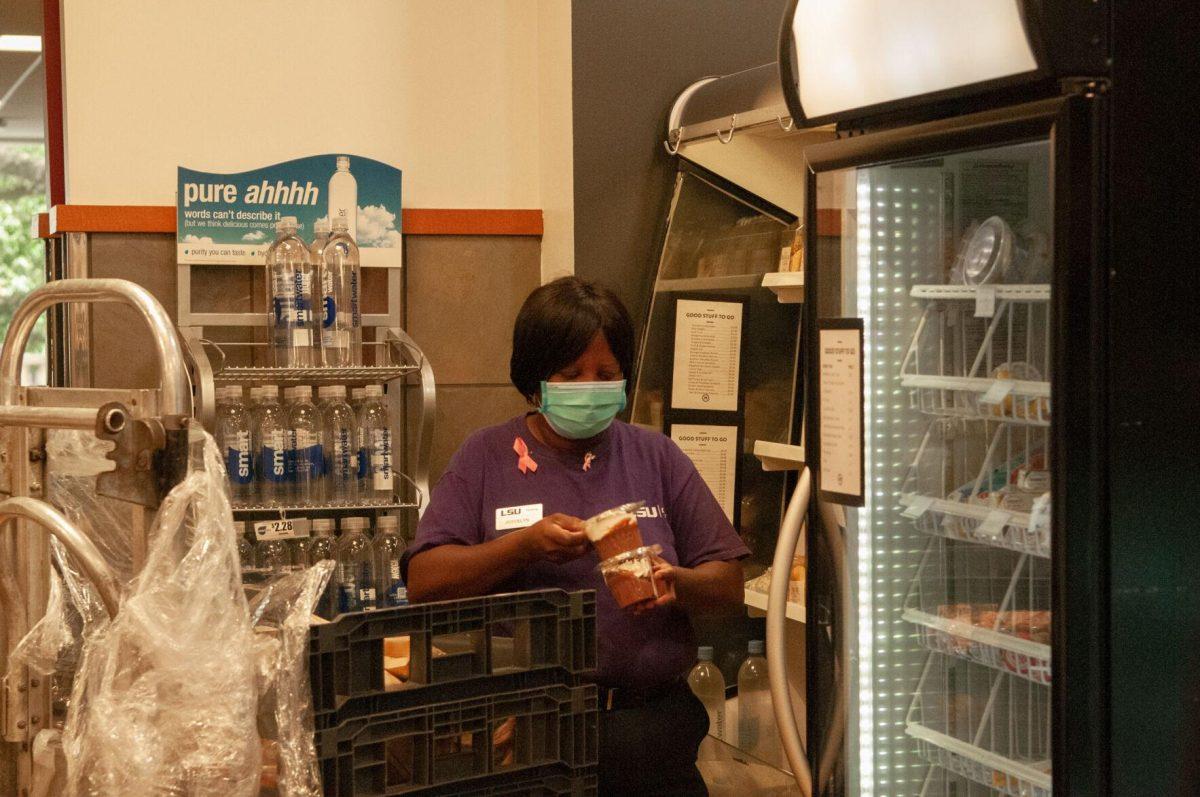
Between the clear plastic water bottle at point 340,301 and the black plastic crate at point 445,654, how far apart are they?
7.51ft

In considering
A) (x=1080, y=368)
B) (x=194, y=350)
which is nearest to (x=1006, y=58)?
(x=1080, y=368)

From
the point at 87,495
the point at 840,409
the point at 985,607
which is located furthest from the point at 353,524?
the point at 985,607

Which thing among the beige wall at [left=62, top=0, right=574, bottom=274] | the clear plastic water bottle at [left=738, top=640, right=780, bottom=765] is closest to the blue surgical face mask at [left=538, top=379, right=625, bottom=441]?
the clear plastic water bottle at [left=738, top=640, right=780, bottom=765]

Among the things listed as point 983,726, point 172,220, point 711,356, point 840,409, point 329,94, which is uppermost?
point 329,94

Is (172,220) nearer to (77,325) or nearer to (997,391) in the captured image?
(77,325)

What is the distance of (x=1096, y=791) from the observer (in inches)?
79.2

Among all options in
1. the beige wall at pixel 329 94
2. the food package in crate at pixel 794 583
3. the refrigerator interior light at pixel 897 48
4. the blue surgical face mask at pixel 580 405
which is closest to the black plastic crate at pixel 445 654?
the blue surgical face mask at pixel 580 405

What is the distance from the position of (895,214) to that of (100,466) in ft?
5.24

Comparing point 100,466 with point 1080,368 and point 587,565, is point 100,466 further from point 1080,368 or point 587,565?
point 1080,368

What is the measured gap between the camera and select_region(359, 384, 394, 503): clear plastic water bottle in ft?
13.3

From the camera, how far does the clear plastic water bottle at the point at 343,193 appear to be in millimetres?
4305

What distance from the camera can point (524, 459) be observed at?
260cm

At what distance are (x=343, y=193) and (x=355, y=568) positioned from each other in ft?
4.09

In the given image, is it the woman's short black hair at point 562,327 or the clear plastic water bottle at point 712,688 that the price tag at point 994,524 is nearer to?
the woman's short black hair at point 562,327
